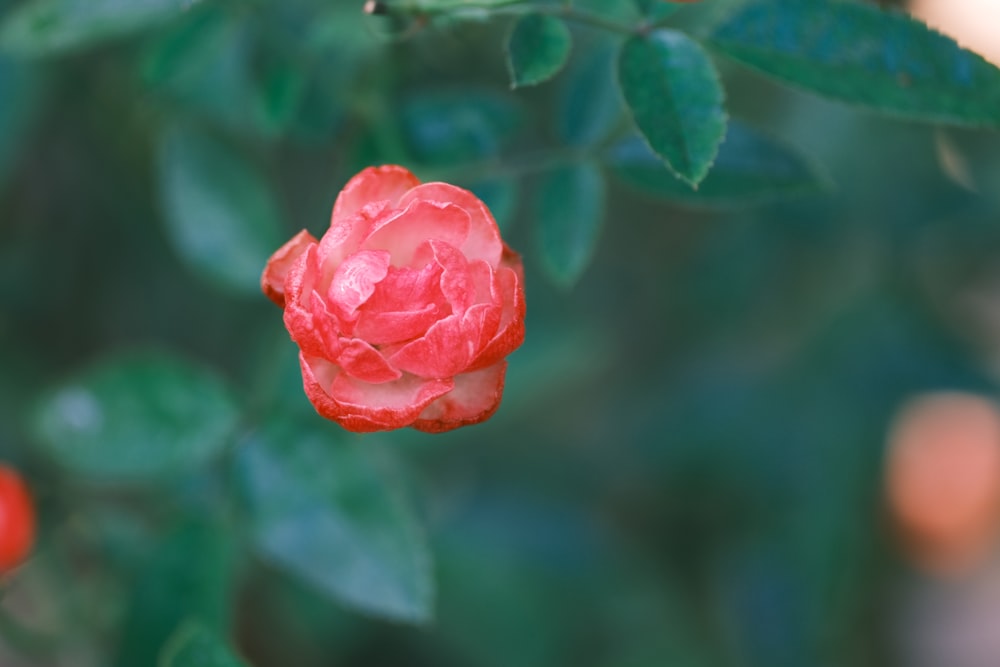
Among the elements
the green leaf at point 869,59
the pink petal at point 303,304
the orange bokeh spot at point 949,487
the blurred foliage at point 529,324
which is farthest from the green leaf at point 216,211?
the orange bokeh spot at point 949,487

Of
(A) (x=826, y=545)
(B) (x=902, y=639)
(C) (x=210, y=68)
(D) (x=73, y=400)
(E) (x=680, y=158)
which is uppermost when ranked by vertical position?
(E) (x=680, y=158)

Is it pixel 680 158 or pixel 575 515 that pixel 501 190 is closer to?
pixel 680 158

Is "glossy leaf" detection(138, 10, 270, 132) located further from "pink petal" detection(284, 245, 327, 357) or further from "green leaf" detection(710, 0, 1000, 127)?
"green leaf" detection(710, 0, 1000, 127)

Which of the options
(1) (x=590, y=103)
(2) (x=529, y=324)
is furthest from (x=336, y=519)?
(2) (x=529, y=324)

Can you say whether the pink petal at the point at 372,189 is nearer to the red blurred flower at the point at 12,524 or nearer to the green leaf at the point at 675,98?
the green leaf at the point at 675,98

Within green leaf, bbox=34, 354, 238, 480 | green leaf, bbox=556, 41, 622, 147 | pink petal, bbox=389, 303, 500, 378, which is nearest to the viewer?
pink petal, bbox=389, 303, 500, 378

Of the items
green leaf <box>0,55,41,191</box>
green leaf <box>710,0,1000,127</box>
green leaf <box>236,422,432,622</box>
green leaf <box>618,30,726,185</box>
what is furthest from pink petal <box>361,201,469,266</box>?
green leaf <box>0,55,41,191</box>

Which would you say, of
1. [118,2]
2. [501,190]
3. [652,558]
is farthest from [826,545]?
[118,2]
